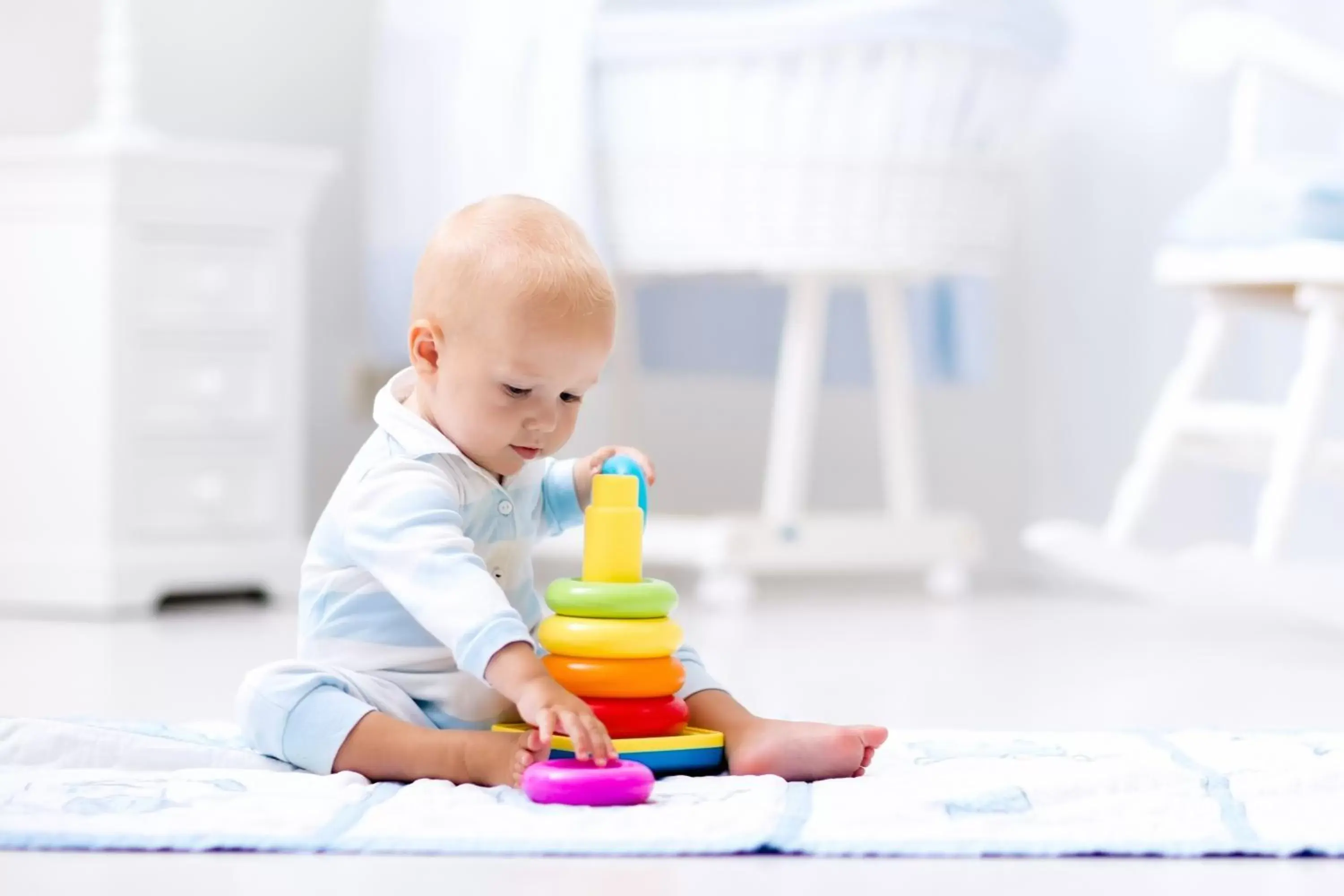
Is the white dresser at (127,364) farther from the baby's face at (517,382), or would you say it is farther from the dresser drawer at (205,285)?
the baby's face at (517,382)

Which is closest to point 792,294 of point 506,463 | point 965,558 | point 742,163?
point 742,163

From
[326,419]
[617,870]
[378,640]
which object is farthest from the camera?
[326,419]

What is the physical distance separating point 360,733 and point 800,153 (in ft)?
4.65

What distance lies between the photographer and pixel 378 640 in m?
1.13

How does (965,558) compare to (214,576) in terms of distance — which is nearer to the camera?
(214,576)

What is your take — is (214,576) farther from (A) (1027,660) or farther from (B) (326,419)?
(A) (1027,660)

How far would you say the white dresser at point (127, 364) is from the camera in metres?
2.28

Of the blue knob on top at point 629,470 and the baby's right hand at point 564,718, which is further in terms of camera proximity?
the blue knob on top at point 629,470

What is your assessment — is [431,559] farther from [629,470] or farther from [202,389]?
[202,389]

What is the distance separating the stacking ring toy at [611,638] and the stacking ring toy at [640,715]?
1.1 inches

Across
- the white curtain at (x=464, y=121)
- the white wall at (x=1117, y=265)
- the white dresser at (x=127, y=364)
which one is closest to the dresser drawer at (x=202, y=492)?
the white dresser at (x=127, y=364)

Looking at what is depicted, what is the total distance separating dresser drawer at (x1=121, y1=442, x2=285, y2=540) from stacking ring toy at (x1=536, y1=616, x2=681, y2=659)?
1.36 metres

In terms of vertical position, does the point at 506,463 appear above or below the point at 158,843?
above

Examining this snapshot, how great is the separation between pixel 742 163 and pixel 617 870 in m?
1.59
